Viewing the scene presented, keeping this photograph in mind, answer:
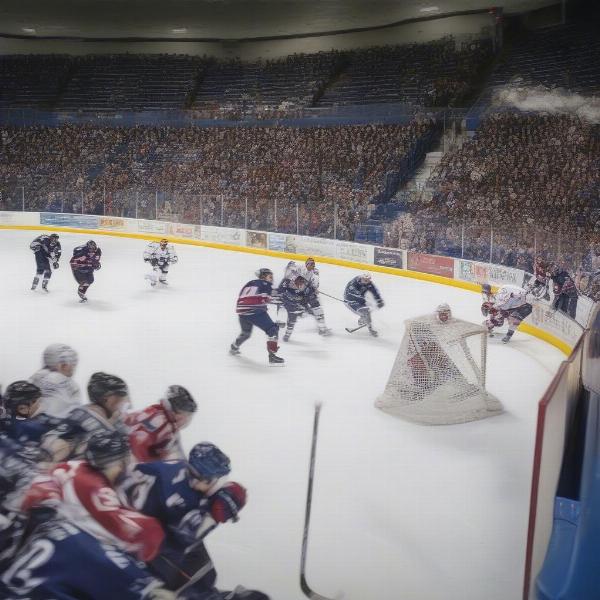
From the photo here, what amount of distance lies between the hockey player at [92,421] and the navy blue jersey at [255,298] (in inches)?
164

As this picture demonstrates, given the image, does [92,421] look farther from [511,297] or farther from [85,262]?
[85,262]

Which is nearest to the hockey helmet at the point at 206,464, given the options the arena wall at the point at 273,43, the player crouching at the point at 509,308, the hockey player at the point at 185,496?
the hockey player at the point at 185,496

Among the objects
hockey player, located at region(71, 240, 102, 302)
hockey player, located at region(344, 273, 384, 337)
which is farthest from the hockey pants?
hockey player, located at region(71, 240, 102, 302)

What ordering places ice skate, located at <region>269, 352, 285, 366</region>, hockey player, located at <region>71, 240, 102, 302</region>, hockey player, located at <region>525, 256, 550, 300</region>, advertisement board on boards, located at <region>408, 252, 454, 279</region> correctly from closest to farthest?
ice skate, located at <region>269, 352, 285, 366</region>
hockey player, located at <region>525, 256, 550, 300</region>
hockey player, located at <region>71, 240, 102, 302</region>
advertisement board on boards, located at <region>408, 252, 454, 279</region>

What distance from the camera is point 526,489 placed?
18.2 ft

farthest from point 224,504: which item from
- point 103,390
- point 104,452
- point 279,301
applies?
point 279,301


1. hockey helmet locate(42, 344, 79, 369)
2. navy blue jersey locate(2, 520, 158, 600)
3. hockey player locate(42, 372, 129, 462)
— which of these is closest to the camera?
navy blue jersey locate(2, 520, 158, 600)

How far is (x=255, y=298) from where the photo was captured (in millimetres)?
8484

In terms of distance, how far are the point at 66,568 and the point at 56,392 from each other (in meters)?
2.13

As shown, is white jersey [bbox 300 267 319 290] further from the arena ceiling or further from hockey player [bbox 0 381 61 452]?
the arena ceiling

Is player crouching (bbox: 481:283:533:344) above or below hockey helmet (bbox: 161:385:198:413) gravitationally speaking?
below

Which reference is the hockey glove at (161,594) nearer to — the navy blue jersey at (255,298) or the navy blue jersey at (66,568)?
the navy blue jersey at (66,568)

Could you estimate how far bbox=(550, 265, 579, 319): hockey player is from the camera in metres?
9.71

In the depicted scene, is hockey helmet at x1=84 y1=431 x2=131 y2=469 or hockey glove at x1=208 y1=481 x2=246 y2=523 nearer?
hockey helmet at x1=84 y1=431 x2=131 y2=469
